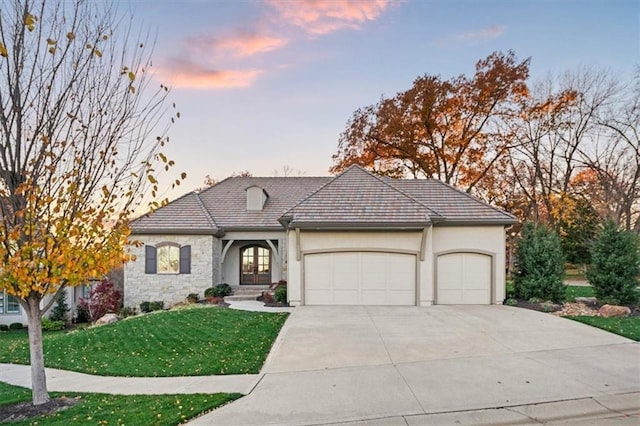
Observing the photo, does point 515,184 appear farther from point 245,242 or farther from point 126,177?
point 126,177

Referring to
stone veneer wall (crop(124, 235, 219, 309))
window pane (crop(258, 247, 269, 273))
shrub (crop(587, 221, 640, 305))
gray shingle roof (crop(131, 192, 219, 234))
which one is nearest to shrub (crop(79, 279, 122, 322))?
stone veneer wall (crop(124, 235, 219, 309))

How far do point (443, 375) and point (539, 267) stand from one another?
9.97 meters

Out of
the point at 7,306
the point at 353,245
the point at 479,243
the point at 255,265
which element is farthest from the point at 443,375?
the point at 7,306

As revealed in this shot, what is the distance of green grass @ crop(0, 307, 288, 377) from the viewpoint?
307 inches

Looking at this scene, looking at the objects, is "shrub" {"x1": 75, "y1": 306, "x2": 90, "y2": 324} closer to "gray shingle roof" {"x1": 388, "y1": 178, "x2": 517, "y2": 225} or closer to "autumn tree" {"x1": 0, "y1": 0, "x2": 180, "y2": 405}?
"autumn tree" {"x1": 0, "y1": 0, "x2": 180, "y2": 405}

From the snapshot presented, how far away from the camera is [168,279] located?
1750 cm

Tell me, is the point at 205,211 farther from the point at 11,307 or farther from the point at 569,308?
the point at 569,308

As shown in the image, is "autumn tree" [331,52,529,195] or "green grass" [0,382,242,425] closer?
"green grass" [0,382,242,425]

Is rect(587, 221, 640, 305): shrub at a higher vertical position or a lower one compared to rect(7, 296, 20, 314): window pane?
higher

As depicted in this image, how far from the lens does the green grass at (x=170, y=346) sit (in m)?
7.80

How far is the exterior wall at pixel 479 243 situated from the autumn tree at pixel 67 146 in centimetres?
1107

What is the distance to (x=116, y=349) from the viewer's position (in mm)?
9438

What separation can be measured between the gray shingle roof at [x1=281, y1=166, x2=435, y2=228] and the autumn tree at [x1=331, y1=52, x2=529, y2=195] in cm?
1299

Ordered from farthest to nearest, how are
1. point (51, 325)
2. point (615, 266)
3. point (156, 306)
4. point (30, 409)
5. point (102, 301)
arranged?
point (102, 301) < point (156, 306) < point (51, 325) < point (615, 266) < point (30, 409)
